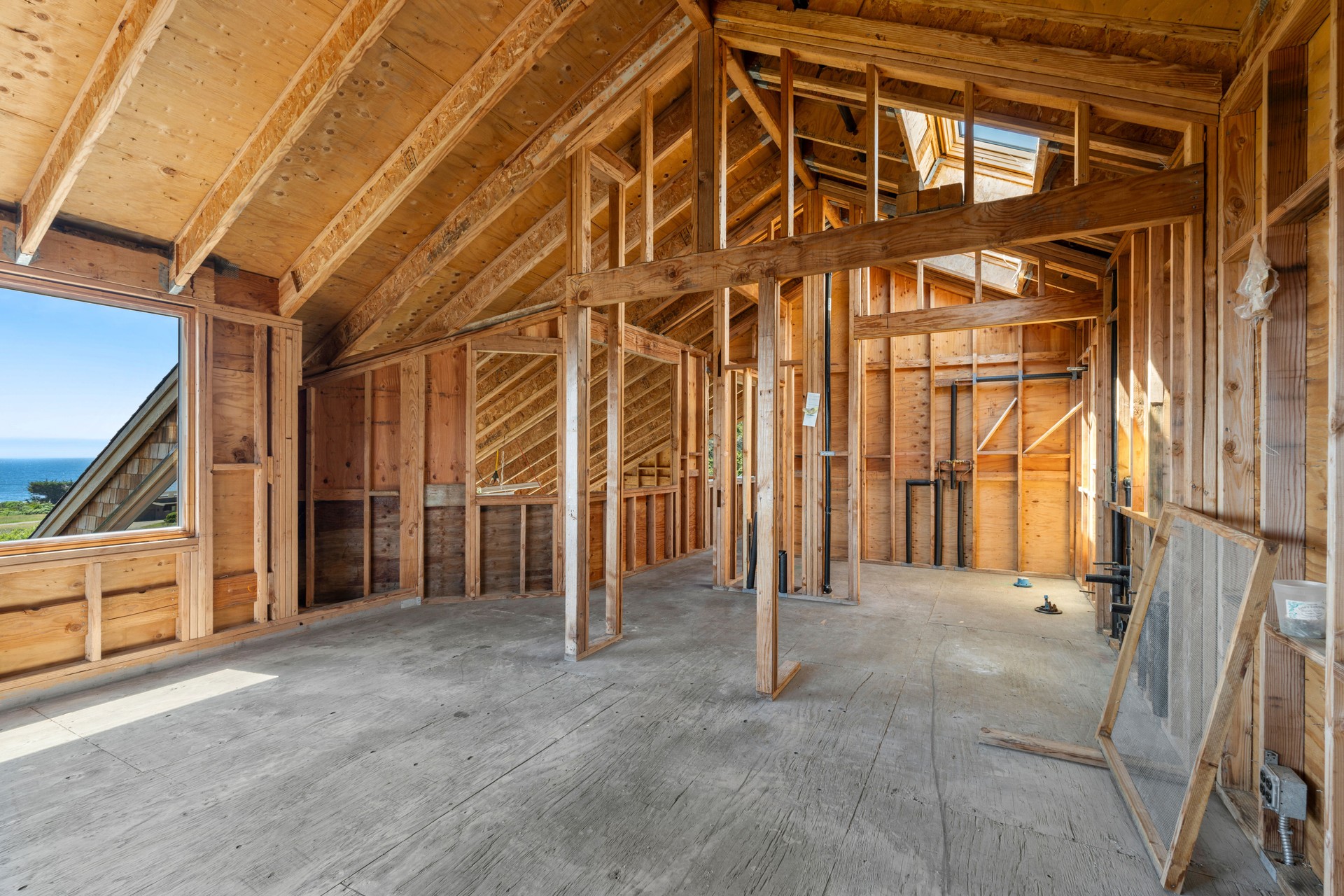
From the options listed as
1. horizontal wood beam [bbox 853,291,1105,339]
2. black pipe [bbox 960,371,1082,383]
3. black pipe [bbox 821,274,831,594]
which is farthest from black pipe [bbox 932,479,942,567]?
horizontal wood beam [bbox 853,291,1105,339]

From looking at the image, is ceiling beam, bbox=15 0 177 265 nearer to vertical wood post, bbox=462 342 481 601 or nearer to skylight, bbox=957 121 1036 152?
vertical wood post, bbox=462 342 481 601

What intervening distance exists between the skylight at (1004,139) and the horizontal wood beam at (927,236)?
1.52m

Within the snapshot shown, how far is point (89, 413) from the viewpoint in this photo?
13.6 feet

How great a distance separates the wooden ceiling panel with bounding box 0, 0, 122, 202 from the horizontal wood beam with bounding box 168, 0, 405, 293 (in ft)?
2.40

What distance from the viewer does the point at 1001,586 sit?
6.23 m

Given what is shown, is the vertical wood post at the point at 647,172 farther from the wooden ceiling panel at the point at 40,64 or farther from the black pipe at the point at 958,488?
the black pipe at the point at 958,488

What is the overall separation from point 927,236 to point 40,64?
470 centimetres

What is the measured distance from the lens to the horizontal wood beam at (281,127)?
3.02m

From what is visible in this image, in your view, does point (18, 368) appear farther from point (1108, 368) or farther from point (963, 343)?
point (963, 343)

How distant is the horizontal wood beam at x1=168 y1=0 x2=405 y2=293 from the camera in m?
3.02

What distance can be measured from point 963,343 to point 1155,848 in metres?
6.28

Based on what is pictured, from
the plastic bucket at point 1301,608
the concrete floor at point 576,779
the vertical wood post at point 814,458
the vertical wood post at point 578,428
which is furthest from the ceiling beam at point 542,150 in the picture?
the plastic bucket at point 1301,608

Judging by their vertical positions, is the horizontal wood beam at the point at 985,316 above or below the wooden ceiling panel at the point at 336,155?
below

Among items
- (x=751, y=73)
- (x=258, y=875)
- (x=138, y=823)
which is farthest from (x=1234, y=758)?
(x=751, y=73)
